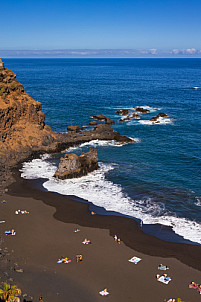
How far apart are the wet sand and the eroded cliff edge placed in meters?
21.7

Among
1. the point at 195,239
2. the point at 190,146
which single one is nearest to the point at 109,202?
the point at 195,239

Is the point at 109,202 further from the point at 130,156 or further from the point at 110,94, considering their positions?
the point at 110,94

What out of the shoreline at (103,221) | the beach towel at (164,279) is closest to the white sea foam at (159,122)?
the shoreline at (103,221)

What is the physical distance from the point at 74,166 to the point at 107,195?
1113 cm

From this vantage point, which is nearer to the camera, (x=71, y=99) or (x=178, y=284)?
(x=178, y=284)

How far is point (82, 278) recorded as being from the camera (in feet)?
104

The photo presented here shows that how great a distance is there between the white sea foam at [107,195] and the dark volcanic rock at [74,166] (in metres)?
1.14

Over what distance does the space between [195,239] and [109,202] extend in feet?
51.6

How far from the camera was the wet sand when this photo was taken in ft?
98.4

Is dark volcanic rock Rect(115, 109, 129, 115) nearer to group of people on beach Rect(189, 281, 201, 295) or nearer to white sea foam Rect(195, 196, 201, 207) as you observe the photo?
white sea foam Rect(195, 196, 201, 207)

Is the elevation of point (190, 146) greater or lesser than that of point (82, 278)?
greater

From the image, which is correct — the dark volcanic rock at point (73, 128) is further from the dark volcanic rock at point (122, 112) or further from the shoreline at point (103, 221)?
the shoreline at point (103, 221)

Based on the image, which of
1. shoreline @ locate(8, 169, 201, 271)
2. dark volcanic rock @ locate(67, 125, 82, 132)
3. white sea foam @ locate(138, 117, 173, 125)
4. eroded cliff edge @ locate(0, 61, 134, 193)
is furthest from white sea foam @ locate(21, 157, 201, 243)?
white sea foam @ locate(138, 117, 173, 125)

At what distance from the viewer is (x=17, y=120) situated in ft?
240
